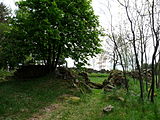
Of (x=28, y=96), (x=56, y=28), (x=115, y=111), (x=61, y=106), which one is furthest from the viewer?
(x=56, y=28)

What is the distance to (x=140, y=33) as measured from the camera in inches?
319

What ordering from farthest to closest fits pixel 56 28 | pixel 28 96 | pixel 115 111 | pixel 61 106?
pixel 56 28 → pixel 28 96 → pixel 61 106 → pixel 115 111

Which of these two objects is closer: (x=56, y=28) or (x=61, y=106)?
(x=61, y=106)

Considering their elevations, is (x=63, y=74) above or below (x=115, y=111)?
above

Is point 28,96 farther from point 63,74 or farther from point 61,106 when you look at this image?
point 63,74

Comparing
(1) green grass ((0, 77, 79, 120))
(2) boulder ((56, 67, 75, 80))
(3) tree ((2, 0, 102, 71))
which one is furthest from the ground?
(3) tree ((2, 0, 102, 71))

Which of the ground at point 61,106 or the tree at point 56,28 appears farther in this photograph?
the tree at point 56,28

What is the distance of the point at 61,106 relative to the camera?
7.43m

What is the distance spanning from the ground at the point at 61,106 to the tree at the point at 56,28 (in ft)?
9.45

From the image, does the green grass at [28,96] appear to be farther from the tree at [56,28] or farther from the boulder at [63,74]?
the tree at [56,28]

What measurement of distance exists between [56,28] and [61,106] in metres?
4.75

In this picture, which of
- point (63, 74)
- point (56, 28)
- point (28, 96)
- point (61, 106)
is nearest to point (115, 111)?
point (61, 106)

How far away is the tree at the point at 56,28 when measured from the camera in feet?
30.6

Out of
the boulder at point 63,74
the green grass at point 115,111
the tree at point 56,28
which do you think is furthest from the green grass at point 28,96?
the tree at point 56,28
